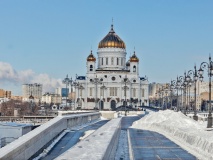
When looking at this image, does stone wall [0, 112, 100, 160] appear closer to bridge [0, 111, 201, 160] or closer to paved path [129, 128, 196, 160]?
bridge [0, 111, 201, 160]

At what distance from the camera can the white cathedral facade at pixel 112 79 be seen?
516 ft

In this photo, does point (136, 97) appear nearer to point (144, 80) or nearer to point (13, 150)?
point (144, 80)

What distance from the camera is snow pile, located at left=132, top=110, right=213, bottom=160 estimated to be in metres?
19.8

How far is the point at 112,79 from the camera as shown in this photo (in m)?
157

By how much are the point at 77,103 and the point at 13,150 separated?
14753 cm

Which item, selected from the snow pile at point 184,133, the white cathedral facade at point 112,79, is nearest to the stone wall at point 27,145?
the snow pile at point 184,133

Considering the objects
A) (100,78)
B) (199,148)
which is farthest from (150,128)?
(100,78)

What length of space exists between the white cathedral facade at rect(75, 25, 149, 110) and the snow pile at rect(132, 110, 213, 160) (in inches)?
4476

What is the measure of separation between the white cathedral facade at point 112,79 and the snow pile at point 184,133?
373 feet

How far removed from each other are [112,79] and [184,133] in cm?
13118

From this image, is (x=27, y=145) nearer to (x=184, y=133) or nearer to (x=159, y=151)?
(x=159, y=151)

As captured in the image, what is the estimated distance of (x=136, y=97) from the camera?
522ft

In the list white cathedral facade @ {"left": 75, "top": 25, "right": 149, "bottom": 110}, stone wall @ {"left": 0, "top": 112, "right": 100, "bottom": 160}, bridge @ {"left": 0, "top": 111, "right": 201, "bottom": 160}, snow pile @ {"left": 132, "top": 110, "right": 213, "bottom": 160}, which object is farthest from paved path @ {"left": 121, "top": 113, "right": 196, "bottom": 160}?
white cathedral facade @ {"left": 75, "top": 25, "right": 149, "bottom": 110}

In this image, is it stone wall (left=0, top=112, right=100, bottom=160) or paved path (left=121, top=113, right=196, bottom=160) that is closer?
stone wall (left=0, top=112, right=100, bottom=160)
